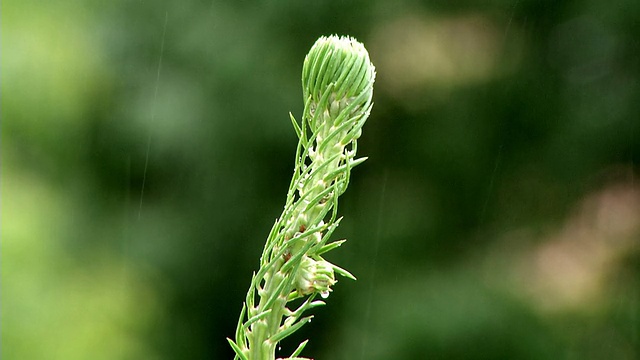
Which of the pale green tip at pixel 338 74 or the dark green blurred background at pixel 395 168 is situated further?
the dark green blurred background at pixel 395 168

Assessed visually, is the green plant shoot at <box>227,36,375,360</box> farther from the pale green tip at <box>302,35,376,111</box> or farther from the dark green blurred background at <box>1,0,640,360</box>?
the dark green blurred background at <box>1,0,640,360</box>

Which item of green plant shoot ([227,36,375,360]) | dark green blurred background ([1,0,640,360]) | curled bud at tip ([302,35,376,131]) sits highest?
dark green blurred background ([1,0,640,360])

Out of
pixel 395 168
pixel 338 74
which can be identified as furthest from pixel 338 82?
pixel 395 168

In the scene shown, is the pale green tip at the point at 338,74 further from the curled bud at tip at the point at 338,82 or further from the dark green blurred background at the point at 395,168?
the dark green blurred background at the point at 395,168

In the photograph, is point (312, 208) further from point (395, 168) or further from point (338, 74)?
point (395, 168)

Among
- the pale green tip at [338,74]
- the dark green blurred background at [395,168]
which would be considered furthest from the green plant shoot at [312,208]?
the dark green blurred background at [395,168]

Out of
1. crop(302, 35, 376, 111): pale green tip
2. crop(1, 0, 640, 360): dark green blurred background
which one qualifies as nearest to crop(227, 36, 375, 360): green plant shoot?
crop(302, 35, 376, 111): pale green tip

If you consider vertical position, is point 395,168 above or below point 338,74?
above
